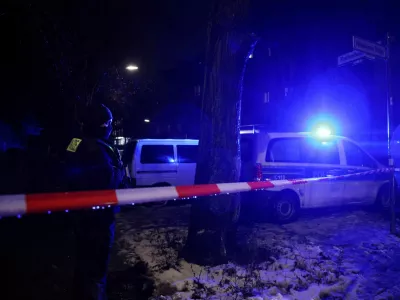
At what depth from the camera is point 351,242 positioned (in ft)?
18.6

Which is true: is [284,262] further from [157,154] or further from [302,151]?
[157,154]

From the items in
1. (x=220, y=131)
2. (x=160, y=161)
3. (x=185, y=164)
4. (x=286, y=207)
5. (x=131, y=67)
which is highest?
(x=131, y=67)

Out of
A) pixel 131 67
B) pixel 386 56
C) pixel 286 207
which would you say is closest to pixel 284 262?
pixel 286 207

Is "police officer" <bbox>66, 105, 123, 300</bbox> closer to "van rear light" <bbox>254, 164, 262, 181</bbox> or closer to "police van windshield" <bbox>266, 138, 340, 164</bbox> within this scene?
"van rear light" <bbox>254, 164, 262, 181</bbox>

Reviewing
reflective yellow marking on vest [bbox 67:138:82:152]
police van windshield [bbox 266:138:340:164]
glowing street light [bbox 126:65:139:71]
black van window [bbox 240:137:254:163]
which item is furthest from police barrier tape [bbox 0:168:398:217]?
glowing street light [bbox 126:65:139:71]

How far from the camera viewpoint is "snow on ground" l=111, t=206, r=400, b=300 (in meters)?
Answer: 3.76

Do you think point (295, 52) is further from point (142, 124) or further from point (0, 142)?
point (0, 142)

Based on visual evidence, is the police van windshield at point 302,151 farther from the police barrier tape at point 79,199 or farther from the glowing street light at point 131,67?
the glowing street light at point 131,67

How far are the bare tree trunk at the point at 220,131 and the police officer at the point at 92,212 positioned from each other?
1839mm

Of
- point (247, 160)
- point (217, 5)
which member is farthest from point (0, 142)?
point (217, 5)

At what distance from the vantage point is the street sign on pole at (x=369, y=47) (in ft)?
18.6

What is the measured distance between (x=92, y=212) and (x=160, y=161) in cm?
674

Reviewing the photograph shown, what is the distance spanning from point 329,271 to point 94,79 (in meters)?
10.0

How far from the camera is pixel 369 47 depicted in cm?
586
